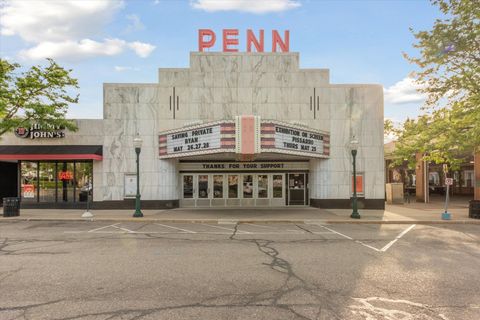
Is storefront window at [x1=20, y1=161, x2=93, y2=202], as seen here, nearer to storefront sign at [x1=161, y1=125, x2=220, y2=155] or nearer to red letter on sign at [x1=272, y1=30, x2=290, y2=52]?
storefront sign at [x1=161, y1=125, x2=220, y2=155]

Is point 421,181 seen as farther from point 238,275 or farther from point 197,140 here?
point 238,275

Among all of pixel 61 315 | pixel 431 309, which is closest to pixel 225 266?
pixel 61 315

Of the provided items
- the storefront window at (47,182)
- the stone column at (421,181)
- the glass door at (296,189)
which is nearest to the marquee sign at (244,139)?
the glass door at (296,189)

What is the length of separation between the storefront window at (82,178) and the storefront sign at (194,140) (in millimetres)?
5811

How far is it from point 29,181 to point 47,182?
4.33 ft

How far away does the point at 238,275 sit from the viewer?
24.8 feet

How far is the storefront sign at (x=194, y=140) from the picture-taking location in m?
18.4

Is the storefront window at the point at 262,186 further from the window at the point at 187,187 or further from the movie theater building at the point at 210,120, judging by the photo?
the window at the point at 187,187

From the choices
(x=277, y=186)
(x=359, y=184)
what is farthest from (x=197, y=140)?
(x=359, y=184)

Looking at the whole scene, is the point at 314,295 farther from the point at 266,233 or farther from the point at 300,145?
the point at 300,145

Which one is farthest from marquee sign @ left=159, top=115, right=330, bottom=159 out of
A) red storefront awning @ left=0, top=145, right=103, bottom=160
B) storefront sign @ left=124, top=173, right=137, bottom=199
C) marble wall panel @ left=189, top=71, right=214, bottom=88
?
red storefront awning @ left=0, top=145, right=103, bottom=160

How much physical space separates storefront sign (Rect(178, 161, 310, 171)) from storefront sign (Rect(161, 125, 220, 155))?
9.07 feet

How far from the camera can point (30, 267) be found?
8.24m

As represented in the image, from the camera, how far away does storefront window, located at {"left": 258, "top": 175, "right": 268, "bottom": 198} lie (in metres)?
23.4
